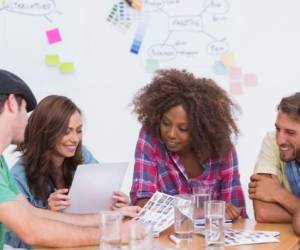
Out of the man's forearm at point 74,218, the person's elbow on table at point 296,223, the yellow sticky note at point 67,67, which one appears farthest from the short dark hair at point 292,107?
the yellow sticky note at point 67,67

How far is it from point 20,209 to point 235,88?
161 cm

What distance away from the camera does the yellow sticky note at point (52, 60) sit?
3.13 metres

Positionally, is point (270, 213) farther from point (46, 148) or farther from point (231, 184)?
point (46, 148)

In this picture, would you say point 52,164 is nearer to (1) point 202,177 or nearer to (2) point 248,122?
(1) point 202,177

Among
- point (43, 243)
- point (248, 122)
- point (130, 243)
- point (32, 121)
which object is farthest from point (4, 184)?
point (248, 122)

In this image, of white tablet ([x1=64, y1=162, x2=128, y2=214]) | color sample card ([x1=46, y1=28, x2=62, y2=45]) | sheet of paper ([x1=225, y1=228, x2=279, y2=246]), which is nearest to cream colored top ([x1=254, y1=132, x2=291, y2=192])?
sheet of paper ([x1=225, y1=228, x2=279, y2=246])

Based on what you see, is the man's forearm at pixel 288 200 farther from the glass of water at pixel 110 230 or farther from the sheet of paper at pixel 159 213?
the glass of water at pixel 110 230

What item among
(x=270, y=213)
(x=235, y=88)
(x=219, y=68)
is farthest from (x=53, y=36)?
(x=270, y=213)

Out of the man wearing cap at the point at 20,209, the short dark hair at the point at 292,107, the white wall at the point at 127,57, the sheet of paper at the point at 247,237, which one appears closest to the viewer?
the man wearing cap at the point at 20,209

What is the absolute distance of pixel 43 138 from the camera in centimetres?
237

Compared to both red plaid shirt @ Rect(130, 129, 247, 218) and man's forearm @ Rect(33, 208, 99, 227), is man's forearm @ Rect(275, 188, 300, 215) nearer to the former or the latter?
red plaid shirt @ Rect(130, 129, 247, 218)

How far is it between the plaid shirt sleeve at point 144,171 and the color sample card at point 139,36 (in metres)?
0.79

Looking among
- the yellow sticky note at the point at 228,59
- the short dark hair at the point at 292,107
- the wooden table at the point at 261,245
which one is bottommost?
the wooden table at the point at 261,245

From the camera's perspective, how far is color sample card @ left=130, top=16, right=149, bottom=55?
3.02 metres
